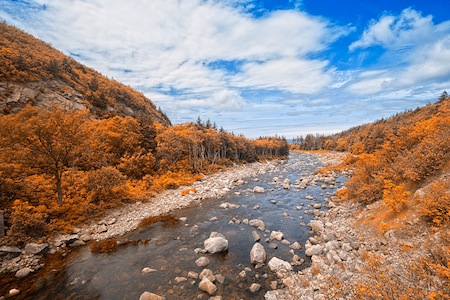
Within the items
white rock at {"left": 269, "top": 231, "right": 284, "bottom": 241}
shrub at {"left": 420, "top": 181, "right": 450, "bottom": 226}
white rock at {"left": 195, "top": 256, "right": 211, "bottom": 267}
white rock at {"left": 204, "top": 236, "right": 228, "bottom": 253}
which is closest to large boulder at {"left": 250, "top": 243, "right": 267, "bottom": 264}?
white rock at {"left": 204, "top": 236, "right": 228, "bottom": 253}

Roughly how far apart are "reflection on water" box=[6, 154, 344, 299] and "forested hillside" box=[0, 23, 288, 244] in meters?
4.83

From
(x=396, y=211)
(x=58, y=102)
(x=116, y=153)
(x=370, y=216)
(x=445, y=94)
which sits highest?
(x=445, y=94)

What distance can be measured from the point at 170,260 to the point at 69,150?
488 inches

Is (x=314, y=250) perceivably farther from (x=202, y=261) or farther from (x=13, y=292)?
(x=13, y=292)

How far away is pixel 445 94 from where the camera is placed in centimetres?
7244

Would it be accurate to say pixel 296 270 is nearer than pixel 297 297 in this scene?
No

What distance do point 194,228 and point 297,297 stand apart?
9.34 metres

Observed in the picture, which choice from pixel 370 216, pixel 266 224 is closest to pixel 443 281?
pixel 370 216

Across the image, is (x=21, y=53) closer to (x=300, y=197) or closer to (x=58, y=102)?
(x=58, y=102)

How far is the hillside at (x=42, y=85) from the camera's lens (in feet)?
87.1

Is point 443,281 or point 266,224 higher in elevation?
point 443,281

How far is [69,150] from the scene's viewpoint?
51.1 ft

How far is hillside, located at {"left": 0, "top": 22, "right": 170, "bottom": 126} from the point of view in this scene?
87.1 ft

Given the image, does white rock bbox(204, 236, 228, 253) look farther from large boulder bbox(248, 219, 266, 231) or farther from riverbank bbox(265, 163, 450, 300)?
riverbank bbox(265, 163, 450, 300)
